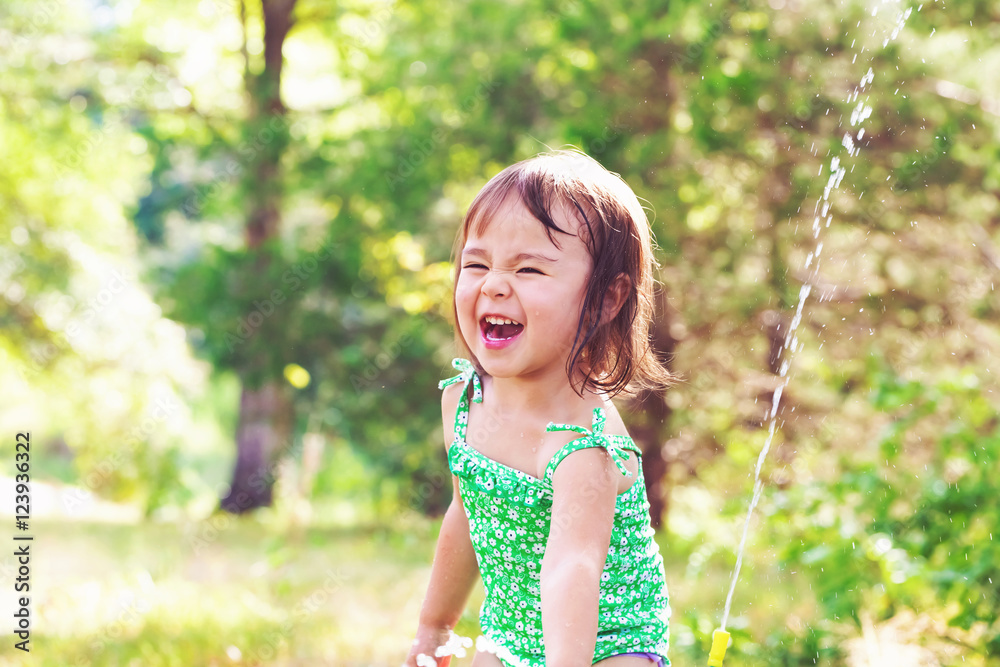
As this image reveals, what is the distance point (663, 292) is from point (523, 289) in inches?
124

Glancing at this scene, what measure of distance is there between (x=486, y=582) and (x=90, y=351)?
959 centimetres

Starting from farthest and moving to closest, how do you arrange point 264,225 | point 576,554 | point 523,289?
point 264,225 → point 523,289 → point 576,554

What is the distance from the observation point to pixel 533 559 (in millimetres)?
1708

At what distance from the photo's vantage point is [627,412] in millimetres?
5766

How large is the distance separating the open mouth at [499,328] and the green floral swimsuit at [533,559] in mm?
172

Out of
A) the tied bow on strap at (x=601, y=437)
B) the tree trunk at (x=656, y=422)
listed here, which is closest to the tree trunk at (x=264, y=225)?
the tree trunk at (x=656, y=422)

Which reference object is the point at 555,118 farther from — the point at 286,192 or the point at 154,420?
the point at 154,420

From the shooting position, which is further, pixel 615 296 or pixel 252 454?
pixel 252 454

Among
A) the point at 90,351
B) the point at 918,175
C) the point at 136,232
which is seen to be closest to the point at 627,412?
the point at 918,175

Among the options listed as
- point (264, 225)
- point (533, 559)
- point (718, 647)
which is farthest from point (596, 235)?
point (264, 225)

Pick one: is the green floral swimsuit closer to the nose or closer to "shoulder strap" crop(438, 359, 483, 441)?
"shoulder strap" crop(438, 359, 483, 441)

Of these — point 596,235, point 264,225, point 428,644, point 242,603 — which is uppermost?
point 264,225

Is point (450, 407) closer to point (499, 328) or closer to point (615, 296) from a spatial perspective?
point (499, 328)

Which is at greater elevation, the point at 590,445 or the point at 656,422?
the point at 590,445
